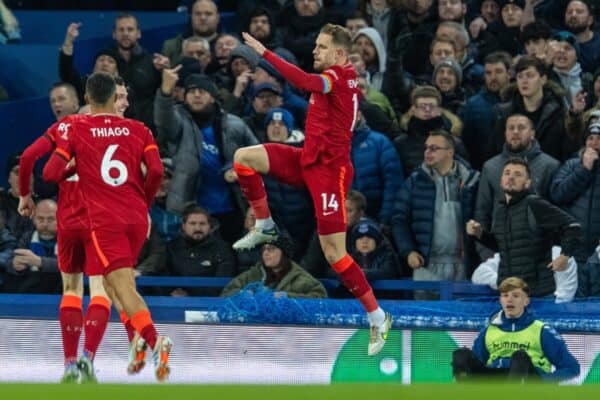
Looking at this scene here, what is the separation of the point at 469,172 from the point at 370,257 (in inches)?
42.4

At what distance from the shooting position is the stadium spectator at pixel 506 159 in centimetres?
1531

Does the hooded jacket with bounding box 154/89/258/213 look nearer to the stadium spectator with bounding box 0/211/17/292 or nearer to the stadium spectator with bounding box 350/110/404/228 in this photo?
the stadium spectator with bounding box 350/110/404/228

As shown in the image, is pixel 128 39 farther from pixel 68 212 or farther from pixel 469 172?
pixel 68 212

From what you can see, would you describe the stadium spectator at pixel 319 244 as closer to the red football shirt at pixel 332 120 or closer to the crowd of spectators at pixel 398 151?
the crowd of spectators at pixel 398 151

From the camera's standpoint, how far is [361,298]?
13625 millimetres

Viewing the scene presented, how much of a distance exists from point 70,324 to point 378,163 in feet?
12.7

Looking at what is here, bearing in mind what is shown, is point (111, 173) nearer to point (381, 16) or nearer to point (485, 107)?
point (485, 107)

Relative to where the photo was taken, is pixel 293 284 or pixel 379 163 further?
pixel 379 163

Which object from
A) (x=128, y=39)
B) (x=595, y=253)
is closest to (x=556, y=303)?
(x=595, y=253)

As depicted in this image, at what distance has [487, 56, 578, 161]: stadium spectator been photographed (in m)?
15.7

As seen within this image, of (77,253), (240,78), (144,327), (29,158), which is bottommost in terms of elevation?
(144,327)

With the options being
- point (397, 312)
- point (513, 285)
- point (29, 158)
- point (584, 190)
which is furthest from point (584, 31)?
point (29, 158)

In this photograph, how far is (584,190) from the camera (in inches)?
594

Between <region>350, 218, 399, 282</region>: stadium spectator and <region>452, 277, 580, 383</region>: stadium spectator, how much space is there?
71.5 inches
